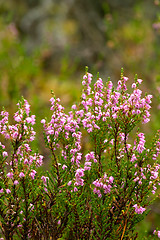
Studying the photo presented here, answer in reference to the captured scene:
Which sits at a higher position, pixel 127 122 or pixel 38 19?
pixel 38 19

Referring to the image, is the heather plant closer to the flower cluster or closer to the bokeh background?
the flower cluster

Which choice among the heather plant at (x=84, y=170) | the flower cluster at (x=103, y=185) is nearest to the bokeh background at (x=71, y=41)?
the heather plant at (x=84, y=170)

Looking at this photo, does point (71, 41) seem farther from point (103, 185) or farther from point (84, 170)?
point (103, 185)

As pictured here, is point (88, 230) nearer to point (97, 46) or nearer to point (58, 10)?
point (97, 46)

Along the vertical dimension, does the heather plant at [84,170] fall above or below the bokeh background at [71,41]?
below

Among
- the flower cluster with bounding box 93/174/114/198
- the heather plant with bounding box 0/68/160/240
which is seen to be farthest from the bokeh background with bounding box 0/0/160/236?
the flower cluster with bounding box 93/174/114/198

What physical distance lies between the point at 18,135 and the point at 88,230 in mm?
869

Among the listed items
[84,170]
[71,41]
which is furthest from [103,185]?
[71,41]

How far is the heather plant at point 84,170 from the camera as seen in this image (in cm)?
207

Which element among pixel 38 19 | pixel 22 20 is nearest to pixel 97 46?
pixel 38 19

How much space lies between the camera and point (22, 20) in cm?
1030

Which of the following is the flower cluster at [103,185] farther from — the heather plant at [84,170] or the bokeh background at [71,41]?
the bokeh background at [71,41]

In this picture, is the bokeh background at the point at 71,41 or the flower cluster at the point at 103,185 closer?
the flower cluster at the point at 103,185

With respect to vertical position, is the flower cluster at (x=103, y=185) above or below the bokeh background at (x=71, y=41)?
below
